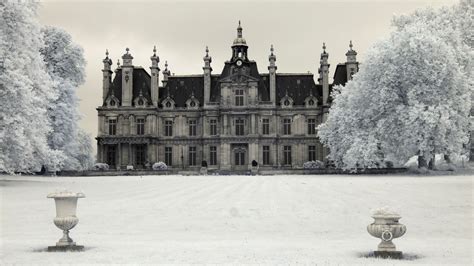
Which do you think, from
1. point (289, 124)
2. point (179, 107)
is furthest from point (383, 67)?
point (179, 107)

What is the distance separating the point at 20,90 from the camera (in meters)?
34.9

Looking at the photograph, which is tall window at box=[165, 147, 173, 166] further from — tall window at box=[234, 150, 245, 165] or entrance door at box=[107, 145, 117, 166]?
tall window at box=[234, 150, 245, 165]

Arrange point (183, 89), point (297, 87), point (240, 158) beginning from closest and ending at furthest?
point (240, 158) < point (297, 87) < point (183, 89)

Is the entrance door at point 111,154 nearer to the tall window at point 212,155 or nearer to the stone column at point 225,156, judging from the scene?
the tall window at point 212,155

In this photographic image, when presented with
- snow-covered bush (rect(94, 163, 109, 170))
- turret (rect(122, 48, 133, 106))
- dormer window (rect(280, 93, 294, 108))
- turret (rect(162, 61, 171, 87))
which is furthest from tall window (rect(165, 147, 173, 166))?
dormer window (rect(280, 93, 294, 108))

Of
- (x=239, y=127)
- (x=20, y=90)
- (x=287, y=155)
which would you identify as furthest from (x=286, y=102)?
(x=20, y=90)

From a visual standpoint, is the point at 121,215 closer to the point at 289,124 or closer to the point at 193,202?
the point at 193,202

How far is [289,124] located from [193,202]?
1963 inches

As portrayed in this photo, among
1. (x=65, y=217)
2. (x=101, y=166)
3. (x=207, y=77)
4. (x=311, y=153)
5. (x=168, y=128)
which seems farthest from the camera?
(x=168, y=128)

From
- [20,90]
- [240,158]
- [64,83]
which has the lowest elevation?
[240,158]

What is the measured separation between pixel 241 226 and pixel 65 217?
5.99 metres

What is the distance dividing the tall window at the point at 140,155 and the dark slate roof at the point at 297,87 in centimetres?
1675

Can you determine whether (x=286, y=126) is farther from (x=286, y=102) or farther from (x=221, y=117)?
(x=221, y=117)

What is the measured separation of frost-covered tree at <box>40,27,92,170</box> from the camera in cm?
5534
